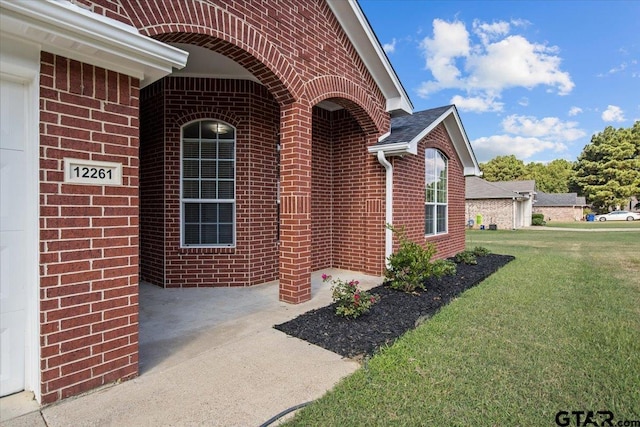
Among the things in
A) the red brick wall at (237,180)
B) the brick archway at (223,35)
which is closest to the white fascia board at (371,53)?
the brick archway at (223,35)

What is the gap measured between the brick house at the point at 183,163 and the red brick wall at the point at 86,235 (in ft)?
0.03

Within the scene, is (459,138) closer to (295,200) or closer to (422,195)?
(422,195)

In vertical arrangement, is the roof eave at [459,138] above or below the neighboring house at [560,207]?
above

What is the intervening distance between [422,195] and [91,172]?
7.46 m

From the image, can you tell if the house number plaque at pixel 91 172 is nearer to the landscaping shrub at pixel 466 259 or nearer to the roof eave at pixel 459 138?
the roof eave at pixel 459 138

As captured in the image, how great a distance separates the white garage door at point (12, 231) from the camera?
2.44 metres

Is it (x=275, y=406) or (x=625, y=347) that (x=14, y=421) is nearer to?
(x=275, y=406)

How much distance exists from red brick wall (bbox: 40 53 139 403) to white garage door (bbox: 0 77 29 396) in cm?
23

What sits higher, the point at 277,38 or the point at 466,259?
the point at 277,38

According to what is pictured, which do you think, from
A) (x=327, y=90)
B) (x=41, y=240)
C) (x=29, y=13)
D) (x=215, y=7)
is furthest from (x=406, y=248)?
(x=29, y=13)

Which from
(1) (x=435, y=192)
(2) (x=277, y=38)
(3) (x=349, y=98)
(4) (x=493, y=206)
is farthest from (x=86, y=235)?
(4) (x=493, y=206)

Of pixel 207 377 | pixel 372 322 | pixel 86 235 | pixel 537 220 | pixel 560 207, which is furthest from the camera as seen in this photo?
pixel 560 207

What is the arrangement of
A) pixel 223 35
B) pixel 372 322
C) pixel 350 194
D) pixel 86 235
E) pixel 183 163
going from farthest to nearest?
1. pixel 350 194
2. pixel 183 163
3. pixel 372 322
4. pixel 223 35
5. pixel 86 235

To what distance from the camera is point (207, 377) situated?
299cm
